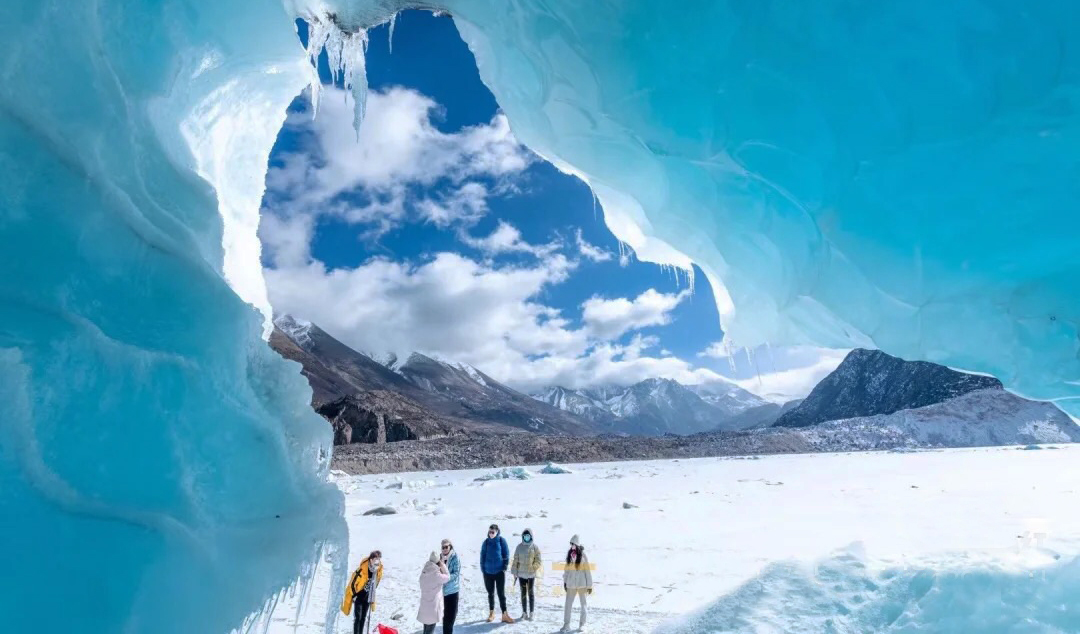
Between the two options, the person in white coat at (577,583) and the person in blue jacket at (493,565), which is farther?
the person in blue jacket at (493,565)

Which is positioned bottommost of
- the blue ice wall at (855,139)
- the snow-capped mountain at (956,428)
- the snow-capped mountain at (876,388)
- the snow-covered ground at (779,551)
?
the snow-covered ground at (779,551)

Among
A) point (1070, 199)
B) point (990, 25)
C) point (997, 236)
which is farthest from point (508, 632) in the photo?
point (990, 25)

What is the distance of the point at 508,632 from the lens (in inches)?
322

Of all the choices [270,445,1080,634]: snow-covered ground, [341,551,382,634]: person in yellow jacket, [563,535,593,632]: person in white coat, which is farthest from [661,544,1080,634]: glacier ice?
[341,551,382,634]: person in yellow jacket

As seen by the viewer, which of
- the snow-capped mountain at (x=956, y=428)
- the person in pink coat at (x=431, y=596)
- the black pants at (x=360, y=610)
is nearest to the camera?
the person in pink coat at (x=431, y=596)

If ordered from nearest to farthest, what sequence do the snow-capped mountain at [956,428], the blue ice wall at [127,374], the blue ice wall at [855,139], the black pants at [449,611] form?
the blue ice wall at [127,374] → the blue ice wall at [855,139] → the black pants at [449,611] → the snow-capped mountain at [956,428]

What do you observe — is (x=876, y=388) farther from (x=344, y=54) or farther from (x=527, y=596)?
(x=344, y=54)

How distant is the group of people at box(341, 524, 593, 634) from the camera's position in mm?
7582

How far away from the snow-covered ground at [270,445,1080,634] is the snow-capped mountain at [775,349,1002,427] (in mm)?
87103

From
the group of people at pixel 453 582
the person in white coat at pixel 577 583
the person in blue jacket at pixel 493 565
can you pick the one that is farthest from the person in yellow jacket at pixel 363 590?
the person in white coat at pixel 577 583

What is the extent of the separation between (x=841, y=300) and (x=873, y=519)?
10.6 meters

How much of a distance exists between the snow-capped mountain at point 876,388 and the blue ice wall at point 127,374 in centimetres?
10945

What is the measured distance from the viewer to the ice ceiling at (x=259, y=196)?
384 cm

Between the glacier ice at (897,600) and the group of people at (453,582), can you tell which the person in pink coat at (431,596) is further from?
the glacier ice at (897,600)
